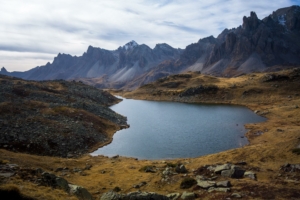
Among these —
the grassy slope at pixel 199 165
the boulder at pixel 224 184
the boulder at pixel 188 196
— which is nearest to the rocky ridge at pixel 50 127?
the grassy slope at pixel 199 165

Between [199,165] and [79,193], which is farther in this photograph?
[199,165]

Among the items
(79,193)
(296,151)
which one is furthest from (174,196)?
(296,151)

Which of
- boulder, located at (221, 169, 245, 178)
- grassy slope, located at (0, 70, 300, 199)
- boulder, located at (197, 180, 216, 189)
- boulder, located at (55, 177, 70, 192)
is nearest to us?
boulder, located at (55, 177, 70, 192)

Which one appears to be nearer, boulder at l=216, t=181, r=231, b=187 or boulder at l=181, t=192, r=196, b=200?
boulder at l=181, t=192, r=196, b=200

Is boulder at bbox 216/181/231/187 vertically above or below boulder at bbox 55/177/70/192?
below

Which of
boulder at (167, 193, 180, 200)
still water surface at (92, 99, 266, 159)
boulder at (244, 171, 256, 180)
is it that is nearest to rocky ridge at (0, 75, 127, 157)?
still water surface at (92, 99, 266, 159)

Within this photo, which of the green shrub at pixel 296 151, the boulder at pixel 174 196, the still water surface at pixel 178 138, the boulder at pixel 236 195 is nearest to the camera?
the boulder at pixel 236 195

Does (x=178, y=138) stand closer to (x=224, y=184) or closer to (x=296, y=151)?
(x=296, y=151)

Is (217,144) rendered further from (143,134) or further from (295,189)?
(295,189)

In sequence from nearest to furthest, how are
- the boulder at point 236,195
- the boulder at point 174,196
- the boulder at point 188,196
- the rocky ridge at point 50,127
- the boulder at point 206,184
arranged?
the boulder at point 236,195 < the boulder at point 188,196 < the boulder at point 174,196 < the boulder at point 206,184 < the rocky ridge at point 50,127

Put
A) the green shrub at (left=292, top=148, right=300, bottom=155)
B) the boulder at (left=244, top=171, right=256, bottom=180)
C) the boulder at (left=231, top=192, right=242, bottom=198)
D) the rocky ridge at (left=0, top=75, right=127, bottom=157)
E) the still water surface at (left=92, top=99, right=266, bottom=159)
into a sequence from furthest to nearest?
1. the still water surface at (left=92, top=99, right=266, bottom=159)
2. the rocky ridge at (left=0, top=75, right=127, bottom=157)
3. the green shrub at (left=292, top=148, right=300, bottom=155)
4. the boulder at (left=244, top=171, right=256, bottom=180)
5. the boulder at (left=231, top=192, right=242, bottom=198)

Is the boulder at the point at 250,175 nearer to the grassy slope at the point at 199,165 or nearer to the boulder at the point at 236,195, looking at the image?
the grassy slope at the point at 199,165

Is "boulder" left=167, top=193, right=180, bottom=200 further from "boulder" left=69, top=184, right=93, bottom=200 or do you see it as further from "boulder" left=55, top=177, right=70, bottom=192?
"boulder" left=55, top=177, right=70, bottom=192

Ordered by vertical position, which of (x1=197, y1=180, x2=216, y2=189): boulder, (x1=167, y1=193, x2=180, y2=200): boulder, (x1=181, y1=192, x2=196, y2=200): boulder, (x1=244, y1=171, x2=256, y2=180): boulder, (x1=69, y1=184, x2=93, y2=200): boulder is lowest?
(x1=167, y1=193, x2=180, y2=200): boulder
